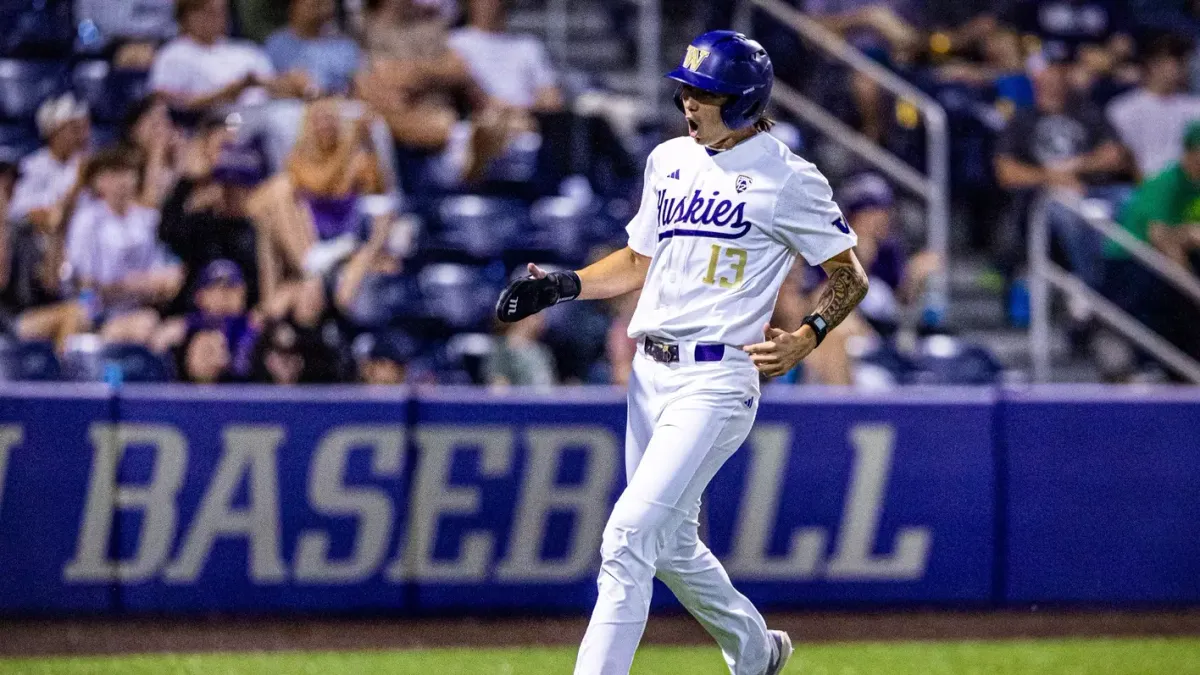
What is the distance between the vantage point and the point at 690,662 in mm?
6480

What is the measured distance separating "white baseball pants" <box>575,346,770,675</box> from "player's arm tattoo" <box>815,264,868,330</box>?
0.28 m

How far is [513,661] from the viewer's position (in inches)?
253

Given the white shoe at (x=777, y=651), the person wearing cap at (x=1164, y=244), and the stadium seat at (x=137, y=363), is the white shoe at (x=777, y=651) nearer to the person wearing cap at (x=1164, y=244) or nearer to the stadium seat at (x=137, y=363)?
the stadium seat at (x=137, y=363)

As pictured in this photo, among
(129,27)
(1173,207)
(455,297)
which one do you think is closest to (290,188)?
(455,297)

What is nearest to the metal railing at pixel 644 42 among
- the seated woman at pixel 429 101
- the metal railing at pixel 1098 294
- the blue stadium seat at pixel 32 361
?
the seated woman at pixel 429 101

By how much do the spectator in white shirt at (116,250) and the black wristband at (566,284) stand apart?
4186mm

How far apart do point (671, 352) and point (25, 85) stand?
6.31 metres

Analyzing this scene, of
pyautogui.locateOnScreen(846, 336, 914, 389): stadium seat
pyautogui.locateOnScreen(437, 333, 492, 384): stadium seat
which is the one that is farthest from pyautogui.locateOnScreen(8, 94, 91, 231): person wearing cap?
pyautogui.locateOnScreen(846, 336, 914, 389): stadium seat

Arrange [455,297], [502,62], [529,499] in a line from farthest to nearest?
[502,62] → [455,297] → [529,499]

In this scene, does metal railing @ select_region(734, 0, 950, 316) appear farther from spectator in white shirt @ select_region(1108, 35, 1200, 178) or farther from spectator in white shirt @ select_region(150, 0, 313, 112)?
spectator in white shirt @ select_region(150, 0, 313, 112)

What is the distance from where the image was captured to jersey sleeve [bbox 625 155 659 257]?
4973mm

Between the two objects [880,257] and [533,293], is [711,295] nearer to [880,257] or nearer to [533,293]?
[533,293]

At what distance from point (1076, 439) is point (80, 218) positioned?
532 cm

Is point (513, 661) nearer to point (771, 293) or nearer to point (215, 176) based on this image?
point (771, 293)
